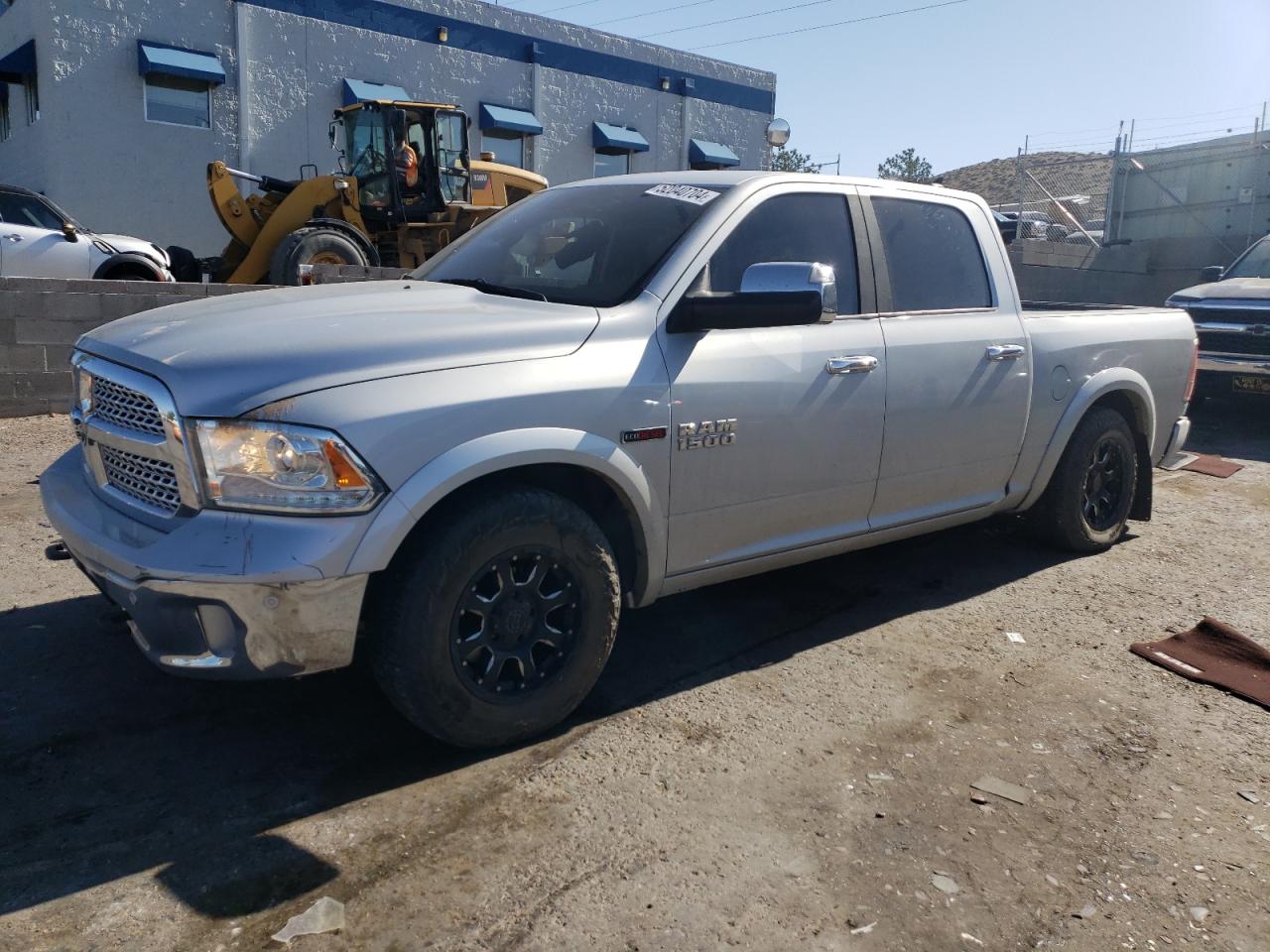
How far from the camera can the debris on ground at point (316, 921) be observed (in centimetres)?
238

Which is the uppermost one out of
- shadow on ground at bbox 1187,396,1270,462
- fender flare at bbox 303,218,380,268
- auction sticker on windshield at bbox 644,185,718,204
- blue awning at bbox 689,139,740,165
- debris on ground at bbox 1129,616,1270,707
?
blue awning at bbox 689,139,740,165

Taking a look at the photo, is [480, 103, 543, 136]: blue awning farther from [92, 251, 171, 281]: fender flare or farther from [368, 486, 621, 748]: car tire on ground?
[368, 486, 621, 748]: car tire on ground

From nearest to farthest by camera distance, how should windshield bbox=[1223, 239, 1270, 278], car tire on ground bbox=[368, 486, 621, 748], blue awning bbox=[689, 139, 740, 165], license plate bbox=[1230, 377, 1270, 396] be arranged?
car tire on ground bbox=[368, 486, 621, 748] < license plate bbox=[1230, 377, 1270, 396] < windshield bbox=[1223, 239, 1270, 278] < blue awning bbox=[689, 139, 740, 165]

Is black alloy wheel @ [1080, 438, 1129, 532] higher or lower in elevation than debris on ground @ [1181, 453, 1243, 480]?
higher

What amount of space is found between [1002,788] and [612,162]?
85.1 feet

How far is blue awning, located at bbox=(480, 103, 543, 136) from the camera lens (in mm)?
23750

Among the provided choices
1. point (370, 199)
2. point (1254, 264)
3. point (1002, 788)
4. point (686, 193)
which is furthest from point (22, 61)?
point (1002, 788)

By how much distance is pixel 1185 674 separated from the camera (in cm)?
411

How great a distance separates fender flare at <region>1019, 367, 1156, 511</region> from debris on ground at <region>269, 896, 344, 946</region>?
12.6 ft

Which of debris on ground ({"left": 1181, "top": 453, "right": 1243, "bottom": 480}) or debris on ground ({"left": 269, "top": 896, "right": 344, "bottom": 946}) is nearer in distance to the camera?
debris on ground ({"left": 269, "top": 896, "right": 344, "bottom": 946})

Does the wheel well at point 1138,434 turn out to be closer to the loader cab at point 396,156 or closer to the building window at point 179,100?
the loader cab at point 396,156

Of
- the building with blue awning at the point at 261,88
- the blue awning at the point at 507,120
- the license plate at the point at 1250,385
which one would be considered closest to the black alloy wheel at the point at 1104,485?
the license plate at the point at 1250,385

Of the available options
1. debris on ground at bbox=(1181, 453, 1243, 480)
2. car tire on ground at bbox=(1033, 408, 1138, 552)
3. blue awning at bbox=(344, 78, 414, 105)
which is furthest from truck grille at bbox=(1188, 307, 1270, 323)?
blue awning at bbox=(344, 78, 414, 105)

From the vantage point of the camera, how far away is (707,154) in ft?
91.9
